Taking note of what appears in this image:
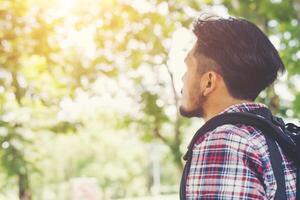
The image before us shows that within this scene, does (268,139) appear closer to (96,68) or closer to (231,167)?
(231,167)

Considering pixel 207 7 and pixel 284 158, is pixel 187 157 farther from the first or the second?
pixel 207 7

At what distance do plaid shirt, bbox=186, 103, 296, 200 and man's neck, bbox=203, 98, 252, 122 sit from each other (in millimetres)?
89

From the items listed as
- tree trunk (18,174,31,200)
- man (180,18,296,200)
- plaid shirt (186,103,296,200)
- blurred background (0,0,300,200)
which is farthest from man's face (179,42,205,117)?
tree trunk (18,174,31,200)

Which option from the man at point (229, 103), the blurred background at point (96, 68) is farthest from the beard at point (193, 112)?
the blurred background at point (96, 68)

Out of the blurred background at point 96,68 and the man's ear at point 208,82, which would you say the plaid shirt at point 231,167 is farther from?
the blurred background at point 96,68

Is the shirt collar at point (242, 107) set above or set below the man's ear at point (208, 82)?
below

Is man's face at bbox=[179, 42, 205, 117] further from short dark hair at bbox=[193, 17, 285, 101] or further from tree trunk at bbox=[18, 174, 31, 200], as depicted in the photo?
tree trunk at bbox=[18, 174, 31, 200]

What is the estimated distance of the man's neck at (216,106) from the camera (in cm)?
131

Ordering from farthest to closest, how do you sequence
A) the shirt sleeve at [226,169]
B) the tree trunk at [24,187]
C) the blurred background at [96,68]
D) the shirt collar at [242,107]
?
1. the tree trunk at [24,187]
2. the blurred background at [96,68]
3. the shirt collar at [242,107]
4. the shirt sleeve at [226,169]

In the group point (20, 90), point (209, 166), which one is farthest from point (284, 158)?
point (20, 90)

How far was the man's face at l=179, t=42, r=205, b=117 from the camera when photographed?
4.35 ft

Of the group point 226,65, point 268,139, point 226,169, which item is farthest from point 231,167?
point 226,65

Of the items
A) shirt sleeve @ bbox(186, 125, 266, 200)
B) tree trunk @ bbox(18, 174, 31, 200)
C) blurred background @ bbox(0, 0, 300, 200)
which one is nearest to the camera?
shirt sleeve @ bbox(186, 125, 266, 200)

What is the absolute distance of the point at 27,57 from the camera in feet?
27.5
